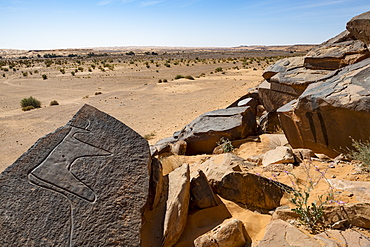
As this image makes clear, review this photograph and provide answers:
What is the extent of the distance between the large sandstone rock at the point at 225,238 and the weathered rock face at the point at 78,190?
72cm

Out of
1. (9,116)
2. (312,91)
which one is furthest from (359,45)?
(9,116)

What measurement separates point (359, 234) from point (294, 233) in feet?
2.01

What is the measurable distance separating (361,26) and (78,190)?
26.0 ft

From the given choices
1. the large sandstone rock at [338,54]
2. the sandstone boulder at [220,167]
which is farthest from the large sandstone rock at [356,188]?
the large sandstone rock at [338,54]

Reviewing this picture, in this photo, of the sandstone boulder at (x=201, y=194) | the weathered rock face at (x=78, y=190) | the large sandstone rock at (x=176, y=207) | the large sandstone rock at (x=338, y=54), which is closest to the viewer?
the weathered rock face at (x=78, y=190)

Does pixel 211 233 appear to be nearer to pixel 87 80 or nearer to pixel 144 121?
pixel 144 121

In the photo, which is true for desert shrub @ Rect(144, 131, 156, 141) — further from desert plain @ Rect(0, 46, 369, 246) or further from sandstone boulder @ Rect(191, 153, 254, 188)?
sandstone boulder @ Rect(191, 153, 254, 188)

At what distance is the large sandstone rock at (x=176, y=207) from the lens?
3164 mm

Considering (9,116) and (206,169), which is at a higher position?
(206,169)

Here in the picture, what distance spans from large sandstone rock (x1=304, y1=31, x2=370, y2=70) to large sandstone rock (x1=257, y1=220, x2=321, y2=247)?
6445 mm

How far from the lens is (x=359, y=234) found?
2754mm

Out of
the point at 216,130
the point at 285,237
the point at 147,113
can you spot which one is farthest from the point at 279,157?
the point at 147,113

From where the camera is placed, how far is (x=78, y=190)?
2.97 m

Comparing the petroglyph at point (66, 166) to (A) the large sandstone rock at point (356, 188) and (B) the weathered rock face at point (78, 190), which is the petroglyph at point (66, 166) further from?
(A) the large sandstone rock at point (356, 188)
